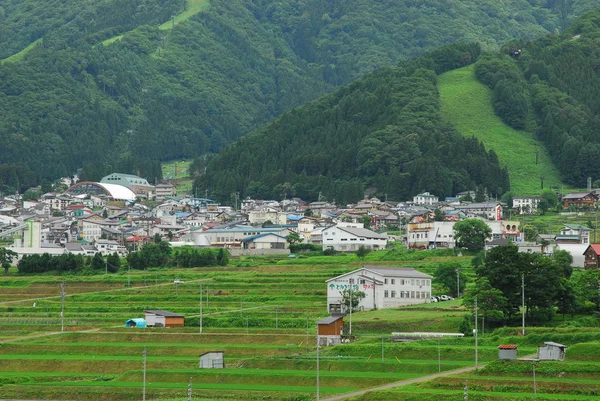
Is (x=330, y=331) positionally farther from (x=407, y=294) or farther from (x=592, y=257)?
(x=592, y=257)

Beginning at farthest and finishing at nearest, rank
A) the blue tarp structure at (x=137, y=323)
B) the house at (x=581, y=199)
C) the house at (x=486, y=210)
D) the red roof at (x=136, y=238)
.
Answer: the house at (x=581, y=199) < the house at (x=486, y=210) < the red roof at (x=136, y=238) < the blue tarp structure at (x=137, y=323)

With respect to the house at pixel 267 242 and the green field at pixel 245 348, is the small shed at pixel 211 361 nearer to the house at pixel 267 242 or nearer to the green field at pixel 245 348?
the green field at pixel 245 348

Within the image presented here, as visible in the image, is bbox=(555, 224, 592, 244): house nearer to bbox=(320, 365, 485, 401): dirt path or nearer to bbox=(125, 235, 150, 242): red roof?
bbox=(125, 235, 150, 242): red roof

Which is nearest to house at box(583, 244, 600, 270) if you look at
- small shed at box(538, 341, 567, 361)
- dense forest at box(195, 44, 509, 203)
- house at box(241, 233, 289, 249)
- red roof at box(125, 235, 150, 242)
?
small shed at box(538, 341, 567, 361)

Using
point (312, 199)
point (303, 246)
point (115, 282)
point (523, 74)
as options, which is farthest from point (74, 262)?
point (523, 74)

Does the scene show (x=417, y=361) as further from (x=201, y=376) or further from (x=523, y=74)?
(x=523, y=74)

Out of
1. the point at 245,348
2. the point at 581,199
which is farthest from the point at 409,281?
the point at 581,199

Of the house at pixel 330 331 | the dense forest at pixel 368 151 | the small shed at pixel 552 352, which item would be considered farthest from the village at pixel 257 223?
the small shed at pixel 552 352
